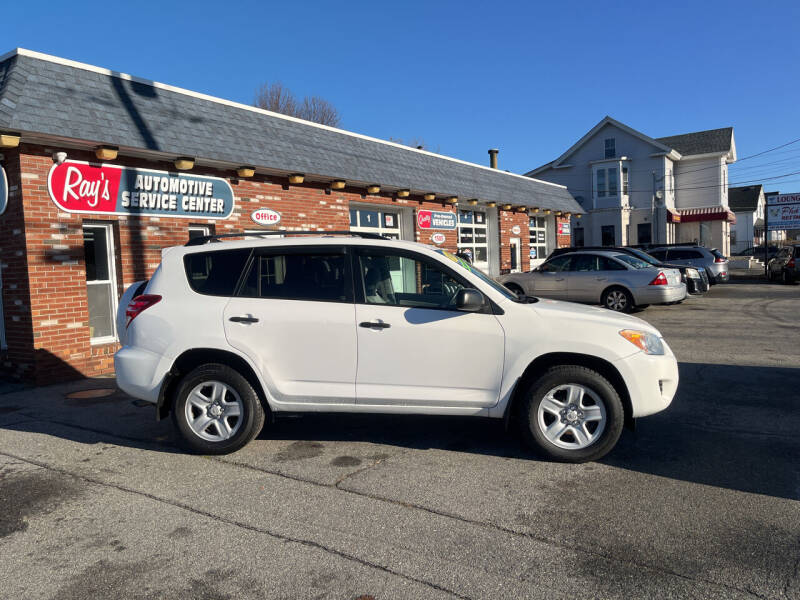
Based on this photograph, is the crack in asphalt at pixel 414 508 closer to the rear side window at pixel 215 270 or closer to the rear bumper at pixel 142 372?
the rear bumper at pixel 142 372

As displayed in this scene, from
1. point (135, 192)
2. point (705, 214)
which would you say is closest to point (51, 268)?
A: point (135, 192)

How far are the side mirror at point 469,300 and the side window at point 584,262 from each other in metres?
10.8

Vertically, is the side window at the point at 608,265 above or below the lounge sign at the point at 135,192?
below

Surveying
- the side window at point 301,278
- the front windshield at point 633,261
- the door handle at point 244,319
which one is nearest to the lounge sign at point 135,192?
the side window at point 301,278

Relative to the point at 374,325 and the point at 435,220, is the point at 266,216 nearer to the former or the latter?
the point at 435,220

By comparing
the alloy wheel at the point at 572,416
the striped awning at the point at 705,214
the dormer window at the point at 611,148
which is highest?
the dormer window at the point at 611,148

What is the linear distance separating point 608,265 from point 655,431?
9.71 metres

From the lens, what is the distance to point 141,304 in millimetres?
5309

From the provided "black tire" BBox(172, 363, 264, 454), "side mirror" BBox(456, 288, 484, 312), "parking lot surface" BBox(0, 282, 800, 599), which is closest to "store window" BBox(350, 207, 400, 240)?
"parking lot surface" BBox(0, 282, 800, 599)

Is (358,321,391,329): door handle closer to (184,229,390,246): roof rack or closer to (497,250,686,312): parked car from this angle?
(184,229,390,246): roof rack

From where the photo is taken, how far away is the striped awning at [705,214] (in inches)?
1581

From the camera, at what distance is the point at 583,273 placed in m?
14.9

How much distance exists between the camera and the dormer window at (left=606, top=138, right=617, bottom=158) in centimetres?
3972

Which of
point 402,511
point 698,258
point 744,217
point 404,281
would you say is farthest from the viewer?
point 744,217
